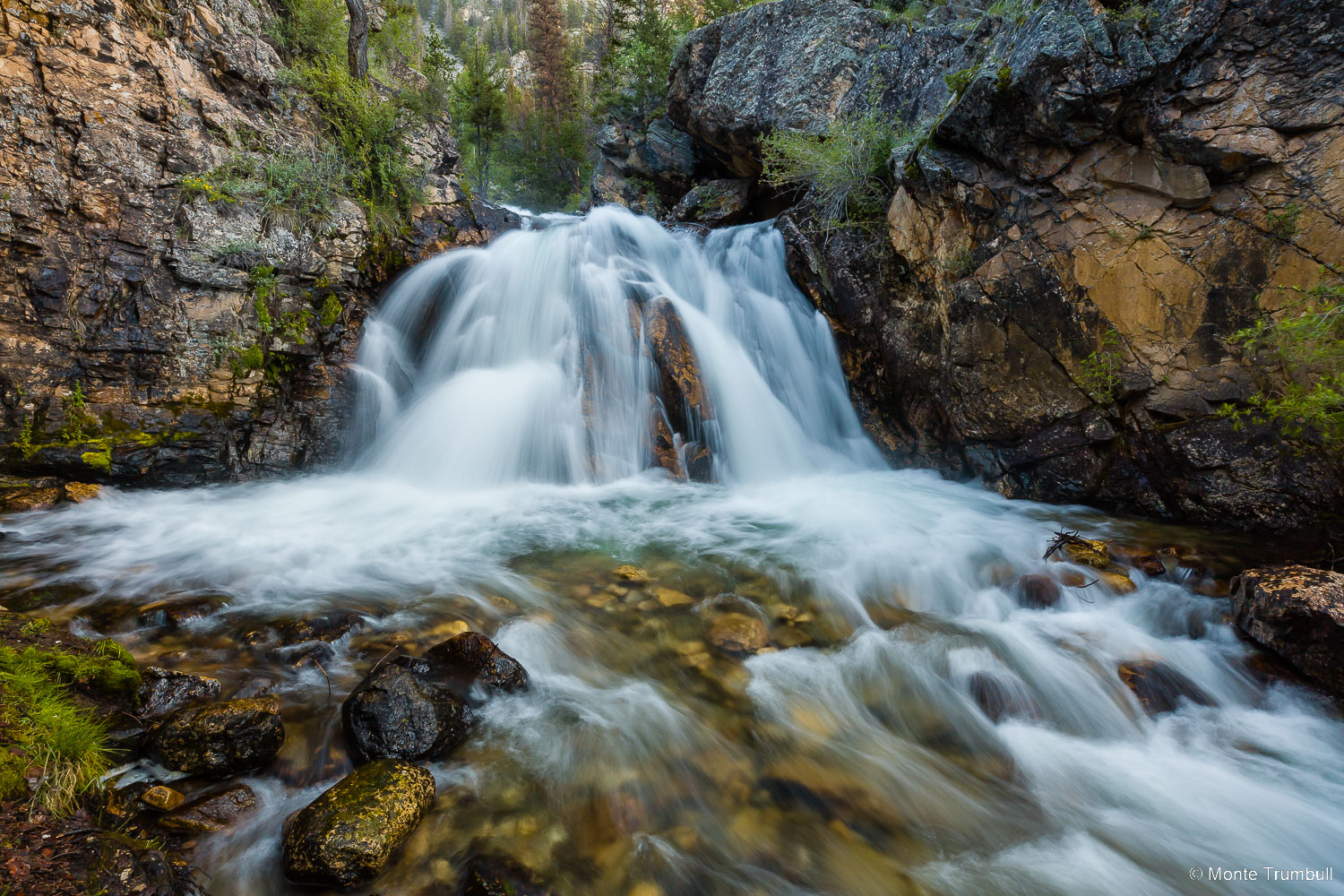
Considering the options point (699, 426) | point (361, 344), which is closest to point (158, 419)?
point (361, 344)

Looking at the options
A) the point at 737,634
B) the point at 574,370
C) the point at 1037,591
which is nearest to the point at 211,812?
the point at 737,634

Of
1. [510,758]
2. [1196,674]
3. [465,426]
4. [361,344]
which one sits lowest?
[510,758]

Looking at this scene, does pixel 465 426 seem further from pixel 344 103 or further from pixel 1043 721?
pixel 1043 721

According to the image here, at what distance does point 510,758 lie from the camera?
8.46 ft

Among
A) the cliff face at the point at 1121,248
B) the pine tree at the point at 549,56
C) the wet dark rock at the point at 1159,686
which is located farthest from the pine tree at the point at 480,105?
the wet dark rock at the point at 1159,686

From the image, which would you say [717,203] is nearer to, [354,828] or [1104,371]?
[1104,371]

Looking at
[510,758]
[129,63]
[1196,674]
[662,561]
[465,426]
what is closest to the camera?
[510,758]

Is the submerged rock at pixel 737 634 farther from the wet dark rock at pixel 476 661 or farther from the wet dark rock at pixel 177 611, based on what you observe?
the wet dark rock at pixel 177 611

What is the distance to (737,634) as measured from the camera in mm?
3779

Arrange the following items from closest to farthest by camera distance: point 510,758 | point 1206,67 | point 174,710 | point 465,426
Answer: point 174,710, point 510,758, point 1206,67, point 465,426

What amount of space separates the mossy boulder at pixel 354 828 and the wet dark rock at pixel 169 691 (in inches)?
36.0

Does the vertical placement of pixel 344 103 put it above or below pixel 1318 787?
above

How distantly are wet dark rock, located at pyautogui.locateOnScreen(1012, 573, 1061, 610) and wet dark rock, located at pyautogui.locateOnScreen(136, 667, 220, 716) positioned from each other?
5.26 meters

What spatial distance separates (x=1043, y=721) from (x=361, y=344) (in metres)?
8.26
